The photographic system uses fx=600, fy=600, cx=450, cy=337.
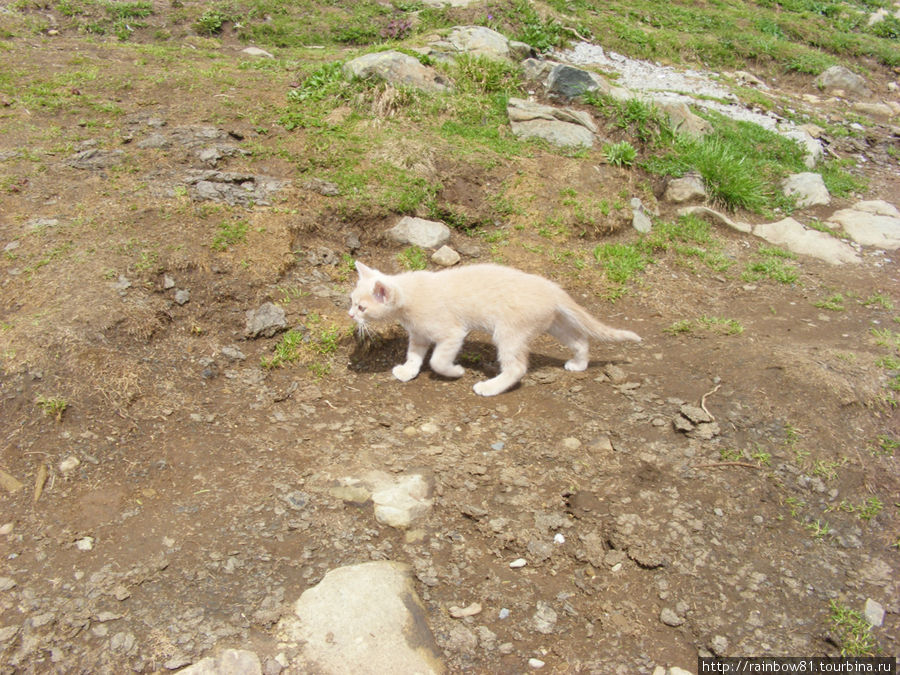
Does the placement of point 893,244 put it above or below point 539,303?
below

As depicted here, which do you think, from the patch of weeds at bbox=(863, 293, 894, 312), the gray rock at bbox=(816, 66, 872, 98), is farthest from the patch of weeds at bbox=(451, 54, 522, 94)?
the gray rock at bbox=(816, 66, 872, 98)

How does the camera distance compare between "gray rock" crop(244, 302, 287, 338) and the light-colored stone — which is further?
"gray rock" crop(244, 302, 287, 338)

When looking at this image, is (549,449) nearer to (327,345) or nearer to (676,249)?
(327,345)

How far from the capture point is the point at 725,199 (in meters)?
9.45

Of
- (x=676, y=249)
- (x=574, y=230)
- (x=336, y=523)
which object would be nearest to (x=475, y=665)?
(x=336, y=523)

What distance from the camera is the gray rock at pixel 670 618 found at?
12.1ft

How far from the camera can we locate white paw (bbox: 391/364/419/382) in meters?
Answer: 5.73

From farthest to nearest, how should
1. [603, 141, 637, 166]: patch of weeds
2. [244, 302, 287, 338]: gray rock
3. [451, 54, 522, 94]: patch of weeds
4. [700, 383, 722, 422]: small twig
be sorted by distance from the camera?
[451, 54, 522, 94]: patch of weeds < [603, 141, 637, 166]: patch of weeds < [244, 302, 287, 338]: gray rock < [700, 383, 722, 422]: small twig

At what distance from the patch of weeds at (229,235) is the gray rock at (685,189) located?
638cm

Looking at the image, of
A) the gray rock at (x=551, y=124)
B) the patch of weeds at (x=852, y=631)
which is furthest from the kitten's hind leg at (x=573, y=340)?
the gray rock at (x=551, y=124)

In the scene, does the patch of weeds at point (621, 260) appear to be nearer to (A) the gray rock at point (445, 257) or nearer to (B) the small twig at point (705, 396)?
(A) the gray rock at point (445, 257)

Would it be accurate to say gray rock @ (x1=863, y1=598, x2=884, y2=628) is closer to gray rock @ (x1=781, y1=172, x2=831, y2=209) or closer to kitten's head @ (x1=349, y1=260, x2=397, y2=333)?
kitten's head @ (x1=349, y1=260, x2=397, y2=333)

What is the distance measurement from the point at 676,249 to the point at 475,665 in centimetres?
659

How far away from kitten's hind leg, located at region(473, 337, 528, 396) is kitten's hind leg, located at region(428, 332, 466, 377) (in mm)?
319
